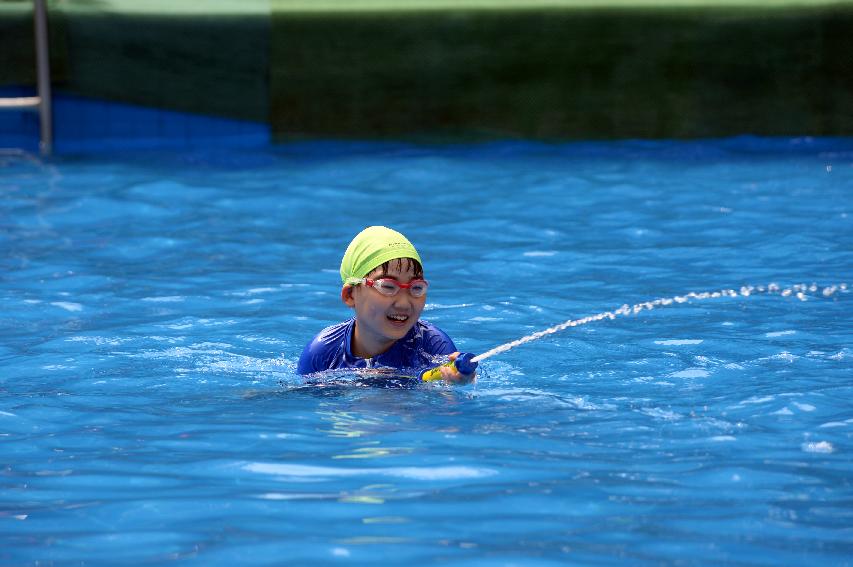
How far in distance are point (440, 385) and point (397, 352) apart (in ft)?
1.28

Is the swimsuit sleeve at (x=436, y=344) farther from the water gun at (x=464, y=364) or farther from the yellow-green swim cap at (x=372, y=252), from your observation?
the water gun at (x=464, y=364)

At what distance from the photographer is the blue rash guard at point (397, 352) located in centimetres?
538

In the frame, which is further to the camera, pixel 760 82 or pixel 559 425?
pixel 760 82

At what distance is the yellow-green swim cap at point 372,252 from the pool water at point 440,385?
45 centimetres

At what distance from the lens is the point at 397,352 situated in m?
5.40

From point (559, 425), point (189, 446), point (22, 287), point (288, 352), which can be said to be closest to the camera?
point (189, 446)

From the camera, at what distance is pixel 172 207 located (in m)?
9.62

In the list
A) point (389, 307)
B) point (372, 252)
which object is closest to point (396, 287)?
point (389, 307)

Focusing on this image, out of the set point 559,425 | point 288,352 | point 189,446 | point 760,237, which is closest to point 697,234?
point 760,237

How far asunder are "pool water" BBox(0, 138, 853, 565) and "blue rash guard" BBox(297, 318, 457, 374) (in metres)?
0.13

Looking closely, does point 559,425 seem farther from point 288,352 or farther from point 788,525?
point 288,352

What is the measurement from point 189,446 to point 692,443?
169 cm

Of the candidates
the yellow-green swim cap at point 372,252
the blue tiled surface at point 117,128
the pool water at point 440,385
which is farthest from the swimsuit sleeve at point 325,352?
the blue tiled surface at point 117,128

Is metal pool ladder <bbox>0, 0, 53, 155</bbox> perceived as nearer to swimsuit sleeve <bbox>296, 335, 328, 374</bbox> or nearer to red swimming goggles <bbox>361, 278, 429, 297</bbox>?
swimsuit sleeve <bbox>296, 335, 328, 374</bbox>
